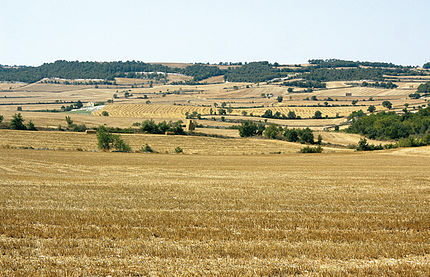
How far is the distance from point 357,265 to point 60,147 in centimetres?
5194

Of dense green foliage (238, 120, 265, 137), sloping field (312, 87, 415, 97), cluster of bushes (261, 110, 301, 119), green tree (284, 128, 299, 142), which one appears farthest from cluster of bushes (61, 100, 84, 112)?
sloping field (312, 87, 415, 97)

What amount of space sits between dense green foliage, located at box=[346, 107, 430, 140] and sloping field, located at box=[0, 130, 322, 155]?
35.1 metres

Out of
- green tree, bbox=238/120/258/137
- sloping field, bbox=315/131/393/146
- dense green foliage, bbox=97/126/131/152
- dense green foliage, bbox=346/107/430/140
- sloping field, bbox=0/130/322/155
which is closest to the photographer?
dense green foliage, bbox=97/126/131/152

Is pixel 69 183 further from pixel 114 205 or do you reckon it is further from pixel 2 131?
pixel 2 131

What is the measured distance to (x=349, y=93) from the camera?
605ft

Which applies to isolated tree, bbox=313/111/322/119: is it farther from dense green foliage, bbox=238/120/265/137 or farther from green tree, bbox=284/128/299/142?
green tree, bbox=284/128/299/142

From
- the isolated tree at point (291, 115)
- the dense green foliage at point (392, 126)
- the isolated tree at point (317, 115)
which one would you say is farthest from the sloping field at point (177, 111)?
the dense green foliage at point (392, 126)

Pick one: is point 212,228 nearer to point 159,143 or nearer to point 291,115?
point 159,143

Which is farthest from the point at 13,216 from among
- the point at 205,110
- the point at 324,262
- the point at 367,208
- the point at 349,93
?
the point at 349,93

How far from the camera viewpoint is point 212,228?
1357 cm

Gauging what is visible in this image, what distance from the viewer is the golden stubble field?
996cm

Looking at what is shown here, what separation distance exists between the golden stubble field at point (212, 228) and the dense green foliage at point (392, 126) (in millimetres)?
72939

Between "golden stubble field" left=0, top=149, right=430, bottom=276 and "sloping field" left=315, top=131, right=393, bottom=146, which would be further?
"sloping field" left=315, top=131, right=393, bottom=146

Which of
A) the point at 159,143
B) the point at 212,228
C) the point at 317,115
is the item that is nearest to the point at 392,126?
the point at 317,115
